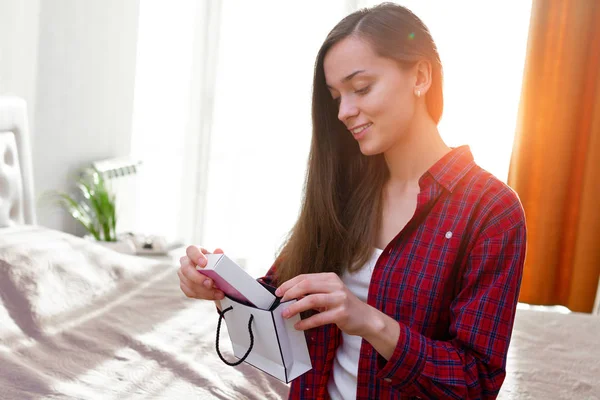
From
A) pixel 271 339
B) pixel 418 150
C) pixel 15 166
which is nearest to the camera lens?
pixel 271 339

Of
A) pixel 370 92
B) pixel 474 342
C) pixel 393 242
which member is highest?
pixel 370 92

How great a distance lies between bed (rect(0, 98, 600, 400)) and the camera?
167cm

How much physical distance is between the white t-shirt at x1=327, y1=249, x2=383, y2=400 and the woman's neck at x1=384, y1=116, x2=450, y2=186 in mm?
174

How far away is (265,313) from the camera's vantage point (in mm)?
1108

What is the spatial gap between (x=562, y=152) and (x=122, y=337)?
3025 millimetres

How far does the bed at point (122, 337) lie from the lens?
5.48ft

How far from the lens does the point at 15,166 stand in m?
2.68

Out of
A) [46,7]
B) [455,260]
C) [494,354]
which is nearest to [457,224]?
[455,260]

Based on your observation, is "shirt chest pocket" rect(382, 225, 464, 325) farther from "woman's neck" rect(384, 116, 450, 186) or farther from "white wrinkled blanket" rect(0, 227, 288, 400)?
"white wrinkled blanket" rect(0, 227, 288, 400)

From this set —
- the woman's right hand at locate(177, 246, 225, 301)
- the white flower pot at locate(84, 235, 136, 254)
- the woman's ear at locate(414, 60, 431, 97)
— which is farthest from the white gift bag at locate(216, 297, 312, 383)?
the white flower pot at locate(84, 235, 136, 254)

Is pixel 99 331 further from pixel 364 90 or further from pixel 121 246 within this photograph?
pixel 121 246

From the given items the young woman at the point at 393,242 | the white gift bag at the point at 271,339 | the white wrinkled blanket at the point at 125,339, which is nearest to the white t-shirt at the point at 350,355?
the young woman at the point at 393,242

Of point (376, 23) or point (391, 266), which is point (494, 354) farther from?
point (376, 23)

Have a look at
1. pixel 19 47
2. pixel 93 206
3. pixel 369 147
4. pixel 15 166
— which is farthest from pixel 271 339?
pixel 93 206
